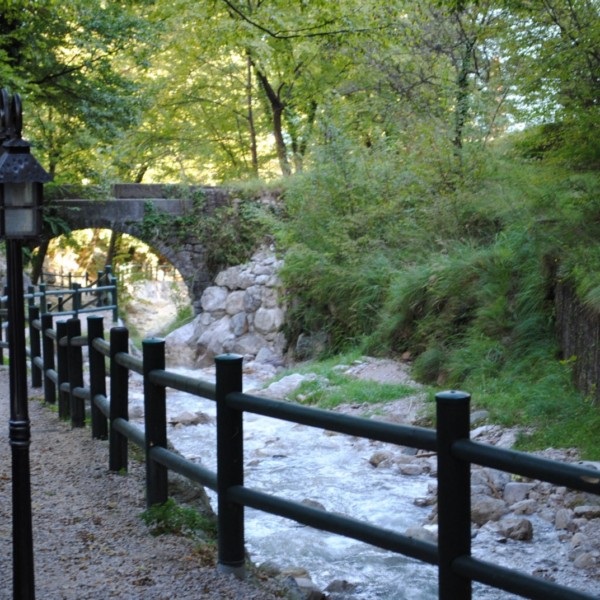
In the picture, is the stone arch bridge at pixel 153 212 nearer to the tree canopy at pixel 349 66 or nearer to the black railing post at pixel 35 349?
the tree canopy at pixel 349 66

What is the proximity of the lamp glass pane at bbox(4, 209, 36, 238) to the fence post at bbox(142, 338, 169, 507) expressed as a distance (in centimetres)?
153

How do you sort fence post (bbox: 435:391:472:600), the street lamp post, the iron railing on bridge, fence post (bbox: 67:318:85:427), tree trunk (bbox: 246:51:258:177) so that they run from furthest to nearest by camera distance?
tree trunk (bbox: 246:51:258:177) < the iron railing on bridge < fence post (bbox: 67:318:85:427) < the street lamp post < fence post (bbox: 435:391:472:600)

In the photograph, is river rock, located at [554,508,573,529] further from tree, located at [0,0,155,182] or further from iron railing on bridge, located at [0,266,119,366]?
tree, located at [0,0,155,182]

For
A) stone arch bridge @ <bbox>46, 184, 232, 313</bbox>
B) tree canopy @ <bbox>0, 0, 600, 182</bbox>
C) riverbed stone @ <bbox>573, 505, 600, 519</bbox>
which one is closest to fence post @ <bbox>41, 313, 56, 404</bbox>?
tree canopy @ <bbox>0, 0, 600, 182</bbox>

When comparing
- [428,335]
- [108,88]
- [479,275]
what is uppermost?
[108,88]

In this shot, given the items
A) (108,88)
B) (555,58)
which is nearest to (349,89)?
(108,88)

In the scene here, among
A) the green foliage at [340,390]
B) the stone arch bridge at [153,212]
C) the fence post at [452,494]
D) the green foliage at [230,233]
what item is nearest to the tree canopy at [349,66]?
the stone arch bridge at [153,212]

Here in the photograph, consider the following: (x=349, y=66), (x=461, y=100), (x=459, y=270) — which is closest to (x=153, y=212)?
(x=349, y=66)

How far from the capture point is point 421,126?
14.9 meters

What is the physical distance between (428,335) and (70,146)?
12.0m

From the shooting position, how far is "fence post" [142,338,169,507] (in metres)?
4.87

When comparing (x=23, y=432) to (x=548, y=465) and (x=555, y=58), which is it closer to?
(x=548, y=465)

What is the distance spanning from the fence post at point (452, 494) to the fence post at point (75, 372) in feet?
16.7

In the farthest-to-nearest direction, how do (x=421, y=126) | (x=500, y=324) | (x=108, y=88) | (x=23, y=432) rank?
(x=108, y=88) < (x=421, y=126) < (x=500, y=324) < (x=23, y=432)
